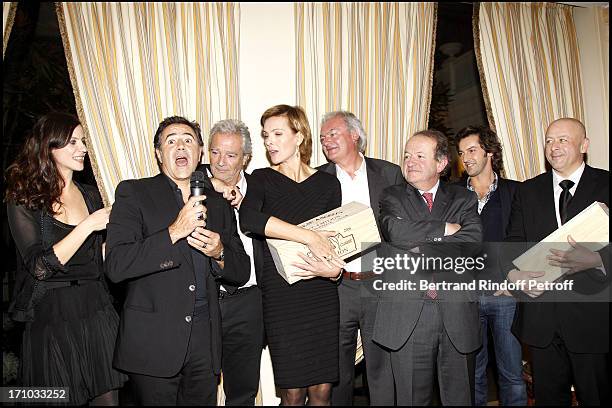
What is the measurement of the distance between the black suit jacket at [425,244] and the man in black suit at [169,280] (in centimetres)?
83

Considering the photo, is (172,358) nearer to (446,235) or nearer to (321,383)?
(321,383)

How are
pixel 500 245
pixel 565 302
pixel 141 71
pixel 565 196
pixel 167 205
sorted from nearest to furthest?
pixel 167 205
pixel 565 302
pixel 565 196
pixel 500 245
pixel 141 71

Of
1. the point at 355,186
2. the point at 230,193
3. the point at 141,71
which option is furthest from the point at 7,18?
the point at 355,186

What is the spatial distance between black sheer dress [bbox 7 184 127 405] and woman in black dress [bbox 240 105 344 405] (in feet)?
2.47

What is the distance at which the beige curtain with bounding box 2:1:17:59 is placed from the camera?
11.1 ft

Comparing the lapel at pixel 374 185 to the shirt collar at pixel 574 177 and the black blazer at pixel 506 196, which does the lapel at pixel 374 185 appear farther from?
the shirt collar at pixel 574 177

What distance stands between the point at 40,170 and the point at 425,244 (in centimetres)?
186

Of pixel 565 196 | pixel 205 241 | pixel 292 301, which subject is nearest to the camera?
pixel 205 241

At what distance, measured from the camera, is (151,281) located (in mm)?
2238

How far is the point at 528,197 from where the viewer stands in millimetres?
3031

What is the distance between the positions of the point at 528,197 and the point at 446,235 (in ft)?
2.28

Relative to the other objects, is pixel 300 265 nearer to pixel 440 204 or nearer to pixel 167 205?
pixel 167 205

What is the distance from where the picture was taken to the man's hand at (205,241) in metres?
2.20

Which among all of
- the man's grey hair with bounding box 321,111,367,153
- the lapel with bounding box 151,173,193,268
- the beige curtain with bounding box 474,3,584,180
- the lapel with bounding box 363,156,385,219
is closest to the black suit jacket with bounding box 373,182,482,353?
the lapel with bounding box 363,156,385,219
